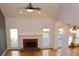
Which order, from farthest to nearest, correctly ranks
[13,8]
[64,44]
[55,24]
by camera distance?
[55,24], [13,8], [64,44]

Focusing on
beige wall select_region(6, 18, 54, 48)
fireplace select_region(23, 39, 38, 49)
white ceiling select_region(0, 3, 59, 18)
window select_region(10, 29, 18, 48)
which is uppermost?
white ceiling select_region(0, 3, 59, 18)

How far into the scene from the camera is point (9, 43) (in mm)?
9969

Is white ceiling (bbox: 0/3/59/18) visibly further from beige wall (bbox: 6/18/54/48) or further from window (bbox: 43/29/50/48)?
window (bbox: 43/29/50/48)

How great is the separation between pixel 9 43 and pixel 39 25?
9.11 feet

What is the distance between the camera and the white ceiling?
7602 mm

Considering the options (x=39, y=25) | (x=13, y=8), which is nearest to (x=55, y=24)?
(x=39, y=25)

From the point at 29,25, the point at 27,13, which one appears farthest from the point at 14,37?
the point at 27,13

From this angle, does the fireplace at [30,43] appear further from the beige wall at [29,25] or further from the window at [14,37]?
the window at [14,37]

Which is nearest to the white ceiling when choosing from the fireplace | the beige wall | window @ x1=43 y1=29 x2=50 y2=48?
the beige wall

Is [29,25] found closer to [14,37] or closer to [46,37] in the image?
[14,37]

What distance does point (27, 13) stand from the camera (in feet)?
29.5

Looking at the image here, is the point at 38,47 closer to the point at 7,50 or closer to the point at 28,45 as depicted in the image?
the point at 28,45

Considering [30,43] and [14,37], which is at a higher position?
[14,37]

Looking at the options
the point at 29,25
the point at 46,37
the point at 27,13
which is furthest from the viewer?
the point at 46,37
